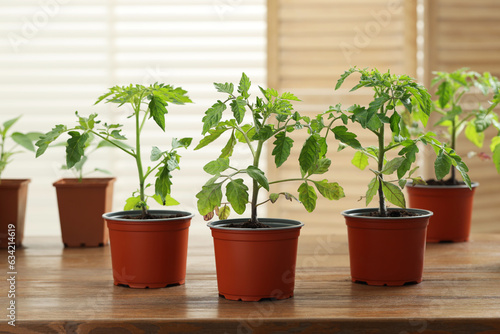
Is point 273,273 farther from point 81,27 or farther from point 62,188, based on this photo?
point 81,27

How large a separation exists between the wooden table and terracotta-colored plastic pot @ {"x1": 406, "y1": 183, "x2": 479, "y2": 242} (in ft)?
0.57

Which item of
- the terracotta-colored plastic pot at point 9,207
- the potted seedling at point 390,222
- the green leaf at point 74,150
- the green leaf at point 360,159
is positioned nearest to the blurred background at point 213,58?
the terracotta-colored plastic pot at point 9,207

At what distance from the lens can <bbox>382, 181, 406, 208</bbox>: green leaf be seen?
4.30ft

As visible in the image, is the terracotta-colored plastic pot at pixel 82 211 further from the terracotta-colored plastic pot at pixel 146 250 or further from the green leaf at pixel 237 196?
the green leaf at pixel 237 196

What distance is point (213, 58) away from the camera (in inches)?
120

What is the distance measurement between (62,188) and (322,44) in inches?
Answer: 58.1

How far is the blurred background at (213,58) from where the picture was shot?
2785mm

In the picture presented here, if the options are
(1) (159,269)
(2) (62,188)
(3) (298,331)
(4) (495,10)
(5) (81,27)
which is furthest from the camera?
(5) (81,27)

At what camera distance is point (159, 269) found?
1.32 metres

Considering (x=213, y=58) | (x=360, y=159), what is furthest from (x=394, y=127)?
(x=213, y=58)

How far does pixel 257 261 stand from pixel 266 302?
78 mm

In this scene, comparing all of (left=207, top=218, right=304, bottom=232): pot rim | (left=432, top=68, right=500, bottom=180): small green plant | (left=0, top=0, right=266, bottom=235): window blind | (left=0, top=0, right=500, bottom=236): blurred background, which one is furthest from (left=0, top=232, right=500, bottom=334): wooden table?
(left=0, top=0, right=266, bottom=235): window blind

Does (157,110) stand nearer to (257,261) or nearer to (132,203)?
(132,203)

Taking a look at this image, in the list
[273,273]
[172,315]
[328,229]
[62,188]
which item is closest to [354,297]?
[273,273]
